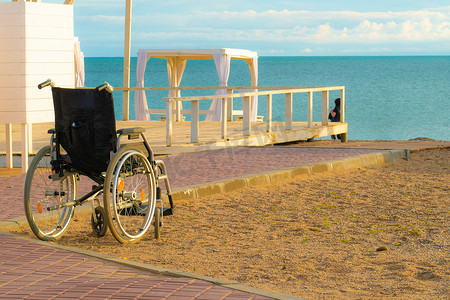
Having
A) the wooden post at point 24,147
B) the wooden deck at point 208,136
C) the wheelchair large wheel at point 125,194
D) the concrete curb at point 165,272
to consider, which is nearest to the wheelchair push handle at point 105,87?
the wheelchair large wheel at point 125,194

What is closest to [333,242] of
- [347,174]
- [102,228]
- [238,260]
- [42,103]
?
[238,260]

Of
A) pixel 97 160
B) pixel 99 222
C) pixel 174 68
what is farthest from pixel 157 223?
pixel 174 68

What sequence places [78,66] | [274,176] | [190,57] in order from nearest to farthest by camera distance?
[274,176] → [190,57] → [78,66]

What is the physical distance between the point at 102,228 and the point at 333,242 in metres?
1.98

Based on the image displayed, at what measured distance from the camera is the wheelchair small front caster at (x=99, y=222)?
621cm

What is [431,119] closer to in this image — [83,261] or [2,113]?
[2,113]

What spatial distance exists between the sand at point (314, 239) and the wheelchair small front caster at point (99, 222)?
0.26 ft

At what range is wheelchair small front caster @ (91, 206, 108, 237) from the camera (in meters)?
6.21

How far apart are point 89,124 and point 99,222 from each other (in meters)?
0.94

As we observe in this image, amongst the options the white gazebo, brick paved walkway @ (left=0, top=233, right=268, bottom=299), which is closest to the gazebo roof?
the white gazebo

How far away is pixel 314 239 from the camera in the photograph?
630 cm

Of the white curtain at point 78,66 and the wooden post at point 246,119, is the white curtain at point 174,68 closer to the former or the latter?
the white curtain at point 78,66

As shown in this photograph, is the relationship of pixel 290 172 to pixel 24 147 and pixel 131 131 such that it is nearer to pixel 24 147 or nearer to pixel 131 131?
pixel 24 147

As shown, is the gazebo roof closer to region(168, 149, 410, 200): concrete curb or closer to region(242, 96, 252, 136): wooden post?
region(242, 96, 252, 136): wooden post
